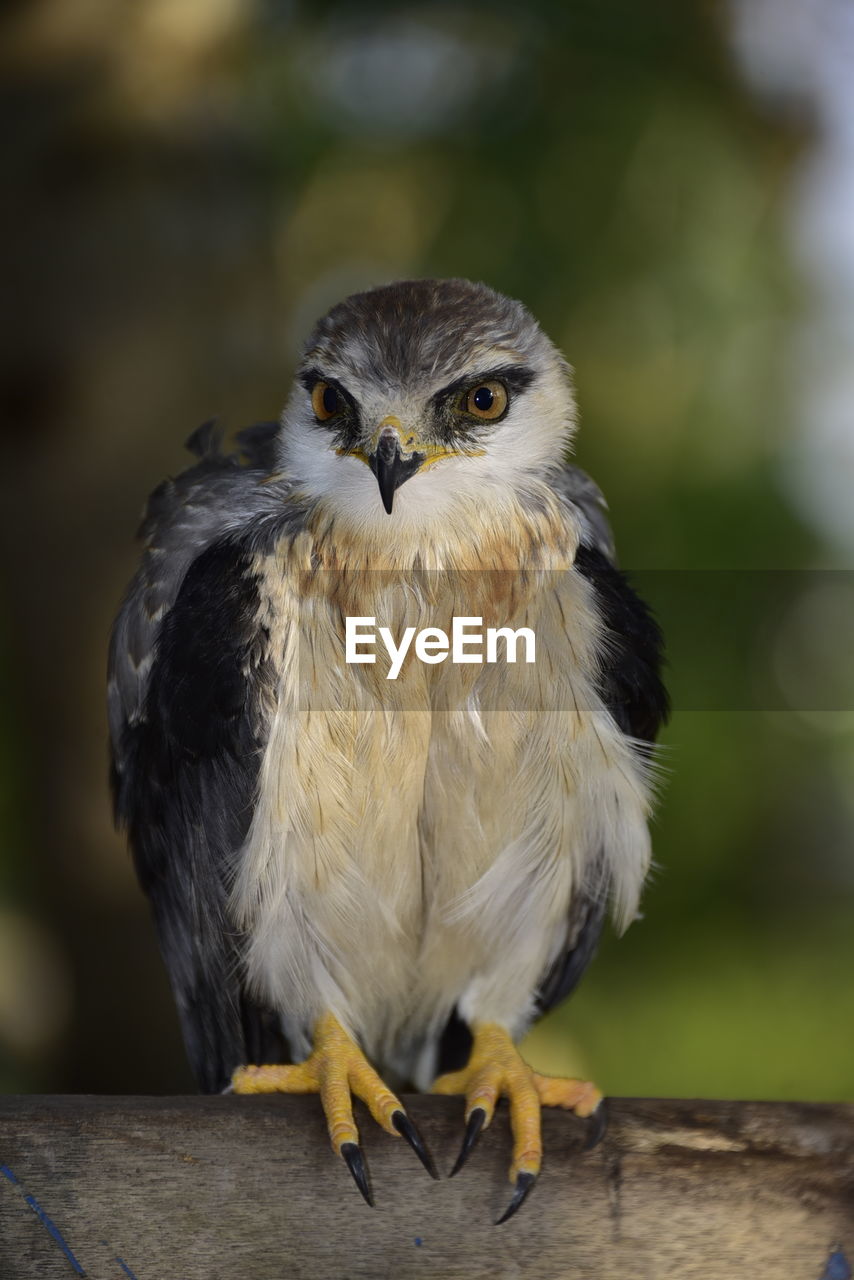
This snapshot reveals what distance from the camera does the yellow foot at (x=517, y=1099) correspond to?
1.42 m

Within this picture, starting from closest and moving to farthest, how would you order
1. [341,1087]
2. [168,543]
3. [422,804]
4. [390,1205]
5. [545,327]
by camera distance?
1. [390,1205]
2. [341,1087]
3. [422,804]
4. [168,543]
5. [545,327]

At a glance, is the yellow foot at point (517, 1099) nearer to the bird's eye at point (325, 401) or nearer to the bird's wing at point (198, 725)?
the bird's wing at point (198, 725)

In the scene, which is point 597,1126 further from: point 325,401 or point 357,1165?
point 325,401

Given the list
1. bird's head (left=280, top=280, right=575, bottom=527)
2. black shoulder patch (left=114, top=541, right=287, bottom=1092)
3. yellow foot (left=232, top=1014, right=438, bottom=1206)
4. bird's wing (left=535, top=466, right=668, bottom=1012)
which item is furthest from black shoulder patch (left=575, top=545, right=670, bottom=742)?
yellow foot (left=232, top=1014, right=438, bottom=1206)

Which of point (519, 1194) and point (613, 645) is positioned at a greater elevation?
point (613, 645)

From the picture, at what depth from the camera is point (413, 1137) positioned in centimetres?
141

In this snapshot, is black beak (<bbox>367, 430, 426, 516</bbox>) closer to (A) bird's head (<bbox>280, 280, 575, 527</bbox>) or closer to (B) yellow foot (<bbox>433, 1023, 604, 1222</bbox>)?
(A) bird's head (<bbox>280, 280, 575, 527</bbox>)

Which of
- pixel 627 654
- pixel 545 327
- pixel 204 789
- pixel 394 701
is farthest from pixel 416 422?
pixel 545 327

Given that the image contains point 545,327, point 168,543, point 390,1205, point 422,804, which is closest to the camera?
point 390,1205

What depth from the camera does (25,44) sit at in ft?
8.95

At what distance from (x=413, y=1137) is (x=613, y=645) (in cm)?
71

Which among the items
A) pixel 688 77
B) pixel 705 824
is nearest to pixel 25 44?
pixel 688 77

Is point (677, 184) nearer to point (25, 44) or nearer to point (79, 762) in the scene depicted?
point (25, 44)

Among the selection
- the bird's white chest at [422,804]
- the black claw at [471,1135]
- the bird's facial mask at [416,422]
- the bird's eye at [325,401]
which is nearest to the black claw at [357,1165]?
the black claw at [471,1135]
